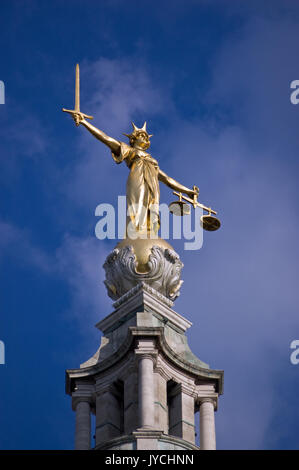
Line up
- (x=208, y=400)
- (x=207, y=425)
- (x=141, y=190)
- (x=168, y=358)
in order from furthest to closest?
(x=141, y=190)
(x=208, y=400)
(x=168, y=358)
(x=207, y=425)

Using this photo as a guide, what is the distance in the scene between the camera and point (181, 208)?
75.5 metres

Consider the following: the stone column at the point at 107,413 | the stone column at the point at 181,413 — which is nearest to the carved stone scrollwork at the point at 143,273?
the stone column at the point at 107,413

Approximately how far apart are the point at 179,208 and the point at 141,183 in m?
1.79

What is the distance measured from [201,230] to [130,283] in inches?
194

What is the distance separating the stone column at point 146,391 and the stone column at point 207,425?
2.61 metres

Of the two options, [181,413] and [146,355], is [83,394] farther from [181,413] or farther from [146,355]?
[181,413]

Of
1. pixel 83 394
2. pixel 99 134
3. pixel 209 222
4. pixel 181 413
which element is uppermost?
pixel 99 134

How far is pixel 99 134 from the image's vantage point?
247 ft

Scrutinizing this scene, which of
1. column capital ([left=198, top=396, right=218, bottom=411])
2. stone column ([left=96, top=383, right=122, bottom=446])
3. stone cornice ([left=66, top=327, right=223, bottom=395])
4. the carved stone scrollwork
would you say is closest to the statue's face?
the carved stone scrollwork

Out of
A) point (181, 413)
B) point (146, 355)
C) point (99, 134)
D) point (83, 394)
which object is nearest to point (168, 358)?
point (146, 355)

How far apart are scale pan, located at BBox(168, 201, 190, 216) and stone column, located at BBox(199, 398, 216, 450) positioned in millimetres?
8359

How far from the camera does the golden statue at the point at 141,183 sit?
244 feet

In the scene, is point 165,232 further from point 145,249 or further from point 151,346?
point 151,346

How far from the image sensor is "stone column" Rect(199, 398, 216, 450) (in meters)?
69.0
